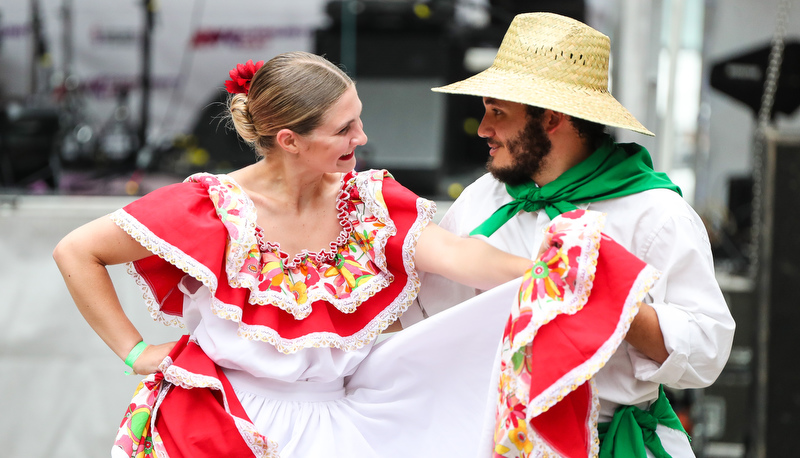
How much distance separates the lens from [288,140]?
5.43 ft

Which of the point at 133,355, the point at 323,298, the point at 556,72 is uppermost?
the point at 556,72

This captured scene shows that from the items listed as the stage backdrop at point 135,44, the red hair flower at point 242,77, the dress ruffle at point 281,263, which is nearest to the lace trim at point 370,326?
the dress ruffle at point 281,263

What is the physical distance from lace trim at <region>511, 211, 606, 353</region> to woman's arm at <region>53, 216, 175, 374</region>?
0.79m

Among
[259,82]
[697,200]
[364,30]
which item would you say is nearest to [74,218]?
[364,30]

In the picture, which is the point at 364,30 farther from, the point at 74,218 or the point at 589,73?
the point at 589,73

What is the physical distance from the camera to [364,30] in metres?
3.57

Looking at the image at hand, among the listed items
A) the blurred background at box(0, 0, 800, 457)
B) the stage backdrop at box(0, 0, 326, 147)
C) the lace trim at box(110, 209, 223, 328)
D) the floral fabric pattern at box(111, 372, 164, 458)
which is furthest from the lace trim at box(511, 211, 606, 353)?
the stage backdrop at box(0, 0, 326, 147)

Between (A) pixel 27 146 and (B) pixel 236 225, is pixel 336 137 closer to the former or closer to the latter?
(B) pixel 236 225

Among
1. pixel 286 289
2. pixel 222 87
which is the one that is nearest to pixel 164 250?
pixel 286 289

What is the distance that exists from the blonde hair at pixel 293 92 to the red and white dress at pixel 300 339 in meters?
0.18

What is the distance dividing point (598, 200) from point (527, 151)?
0.63 feet

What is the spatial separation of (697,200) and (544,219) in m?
4.15

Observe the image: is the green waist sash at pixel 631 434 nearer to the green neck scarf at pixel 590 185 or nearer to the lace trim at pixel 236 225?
the green neck scarf at pixel 590 185

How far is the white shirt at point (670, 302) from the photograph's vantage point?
1.50 metres
